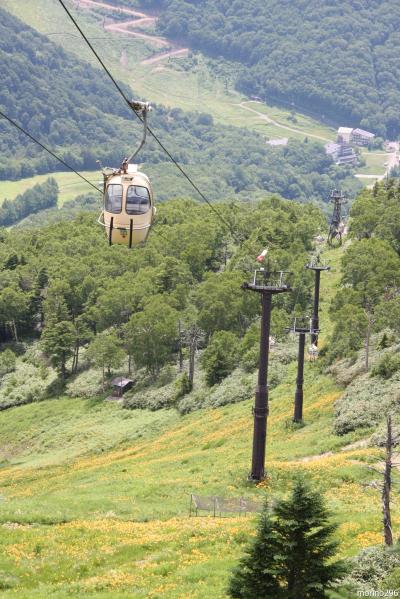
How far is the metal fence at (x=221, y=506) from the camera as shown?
39375 millimetres

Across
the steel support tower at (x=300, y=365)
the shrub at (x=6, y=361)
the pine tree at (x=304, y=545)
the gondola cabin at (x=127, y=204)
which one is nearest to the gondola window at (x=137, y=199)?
the gondola cabin at (x=127, y=204)

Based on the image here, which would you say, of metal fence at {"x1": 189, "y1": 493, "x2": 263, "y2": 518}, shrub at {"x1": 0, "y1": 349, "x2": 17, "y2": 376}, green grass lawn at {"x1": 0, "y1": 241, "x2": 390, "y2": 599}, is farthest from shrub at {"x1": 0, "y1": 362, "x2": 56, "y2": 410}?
metal fence at {"x1": 189, "y1": 493, "x2": 263, "y2": 518}

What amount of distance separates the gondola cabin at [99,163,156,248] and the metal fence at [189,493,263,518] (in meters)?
13.3

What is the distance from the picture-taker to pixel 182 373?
92.6m

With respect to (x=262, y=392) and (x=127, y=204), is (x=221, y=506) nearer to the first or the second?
(x=262, y=392)

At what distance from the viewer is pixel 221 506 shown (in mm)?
40438

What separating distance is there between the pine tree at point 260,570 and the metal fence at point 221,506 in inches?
697

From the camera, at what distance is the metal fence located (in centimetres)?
3938

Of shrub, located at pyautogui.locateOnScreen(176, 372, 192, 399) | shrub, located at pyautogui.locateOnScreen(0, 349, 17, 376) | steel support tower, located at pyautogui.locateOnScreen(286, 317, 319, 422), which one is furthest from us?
shrub, located at pyautogui.locateOnScreen(0, 349, 17, 376)

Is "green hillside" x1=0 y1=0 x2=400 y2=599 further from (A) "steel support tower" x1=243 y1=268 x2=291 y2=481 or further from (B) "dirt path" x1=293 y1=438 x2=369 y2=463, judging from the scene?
(A) "steel support tower" x1=243 y1=268 x2=291 y2=481

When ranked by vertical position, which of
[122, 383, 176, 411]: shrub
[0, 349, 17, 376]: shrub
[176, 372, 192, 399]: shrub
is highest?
[176, 372, 192, 399]: shrub

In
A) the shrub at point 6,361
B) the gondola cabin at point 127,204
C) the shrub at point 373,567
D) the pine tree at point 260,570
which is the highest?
the gondola cabin at point 127,204

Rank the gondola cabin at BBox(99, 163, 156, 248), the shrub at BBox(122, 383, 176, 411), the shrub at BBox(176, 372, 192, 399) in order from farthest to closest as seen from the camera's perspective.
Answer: the shrub at BBox(122, 383, 176, 411) < the shrub at BBox(176, 372, 192, 399) < the gondola cabin at BBox(99, 163, 156, 248)

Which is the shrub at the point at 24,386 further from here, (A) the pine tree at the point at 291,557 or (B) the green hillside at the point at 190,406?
(A) the pine tree at the point at 291,557
